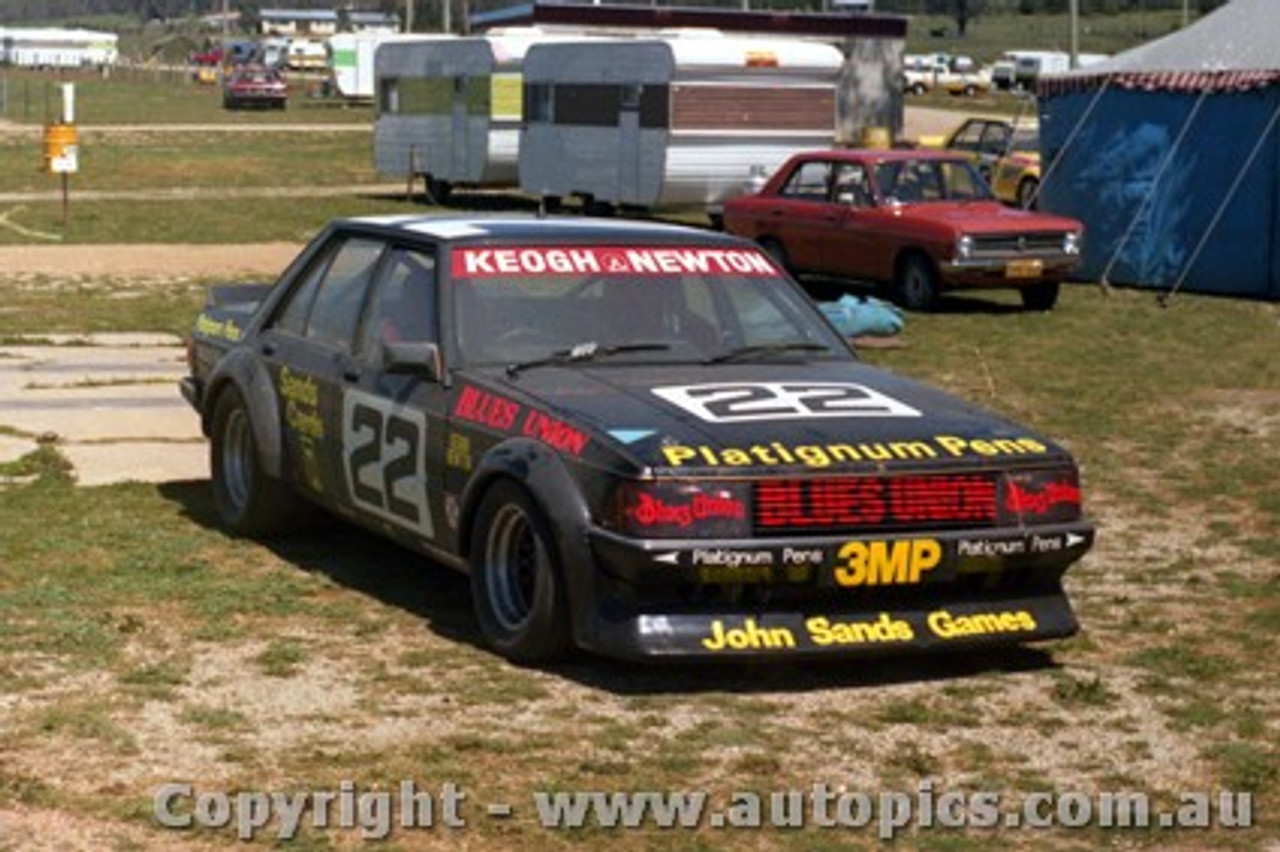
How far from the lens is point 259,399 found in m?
9.82

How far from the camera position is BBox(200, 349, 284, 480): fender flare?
970 centimetres

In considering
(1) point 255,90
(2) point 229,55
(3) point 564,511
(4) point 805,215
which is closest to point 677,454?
(3) point 564,511

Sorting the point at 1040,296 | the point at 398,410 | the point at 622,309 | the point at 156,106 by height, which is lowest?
the point at 156,106

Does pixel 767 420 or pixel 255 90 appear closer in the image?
pixel 767 420

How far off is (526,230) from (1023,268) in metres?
13.4

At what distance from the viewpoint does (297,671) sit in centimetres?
779

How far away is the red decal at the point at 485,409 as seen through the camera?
8070 millimetres

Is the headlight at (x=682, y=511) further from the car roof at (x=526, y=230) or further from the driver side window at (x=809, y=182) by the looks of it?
the driver side window at (x=809, y=182)

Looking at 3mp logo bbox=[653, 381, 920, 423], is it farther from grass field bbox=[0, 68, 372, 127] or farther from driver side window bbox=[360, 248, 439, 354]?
grass field bbox=[0, 68, 372, 127]

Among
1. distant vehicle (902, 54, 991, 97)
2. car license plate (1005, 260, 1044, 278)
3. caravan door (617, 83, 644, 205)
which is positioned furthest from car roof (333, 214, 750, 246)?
distant vehicle (902, 54, 991, 97)

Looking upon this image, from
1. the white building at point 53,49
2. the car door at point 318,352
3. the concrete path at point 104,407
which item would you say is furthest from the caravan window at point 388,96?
the white building at point 53,49

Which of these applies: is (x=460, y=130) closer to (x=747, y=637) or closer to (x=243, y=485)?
(x=243, y=485)

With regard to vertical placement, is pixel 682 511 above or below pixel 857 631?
above

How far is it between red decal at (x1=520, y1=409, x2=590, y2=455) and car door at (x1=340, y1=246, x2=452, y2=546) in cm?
56
